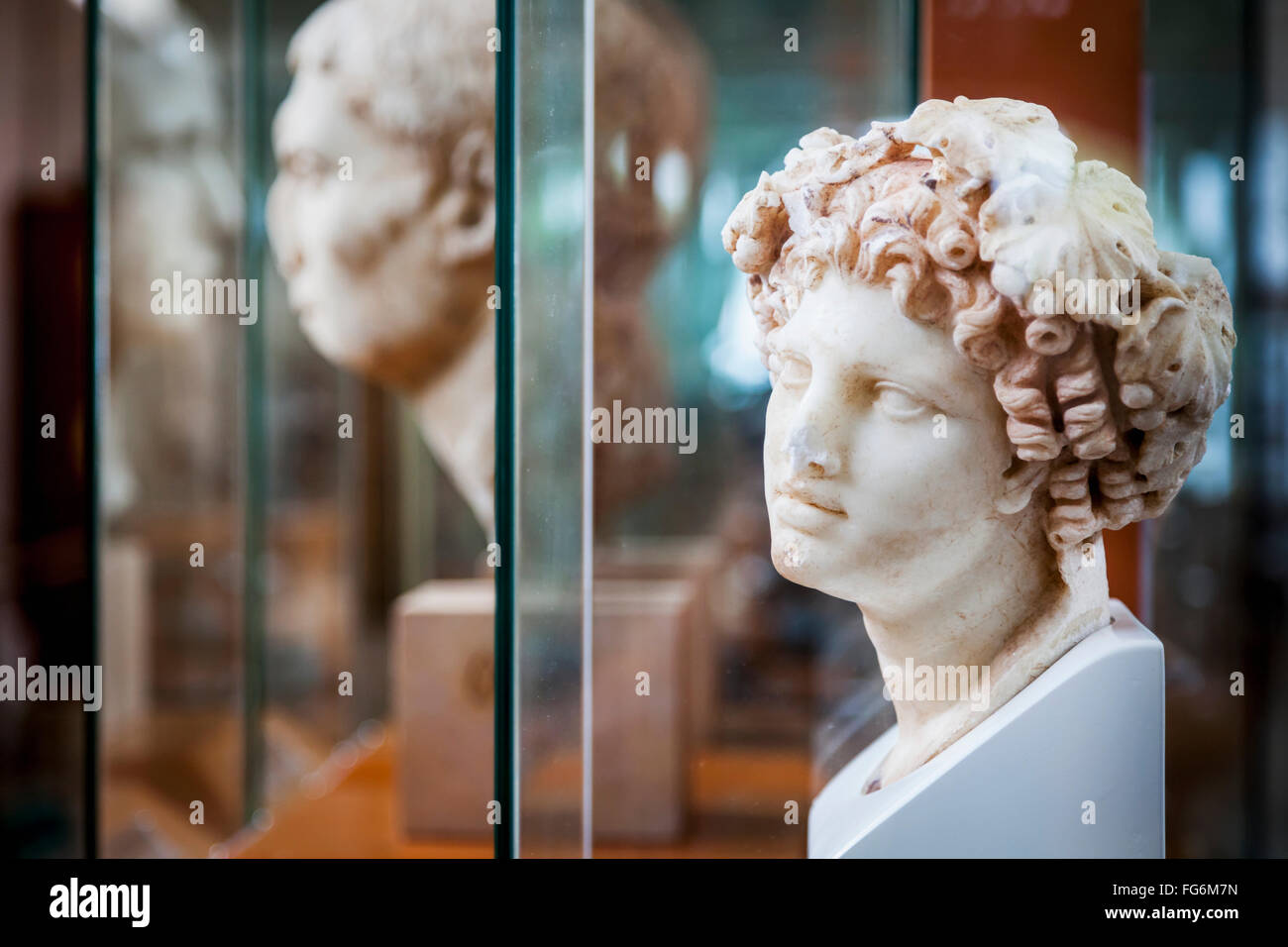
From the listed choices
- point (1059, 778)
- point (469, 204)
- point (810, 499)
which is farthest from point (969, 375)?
point (469, 204)

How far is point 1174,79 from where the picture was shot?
2021 mm

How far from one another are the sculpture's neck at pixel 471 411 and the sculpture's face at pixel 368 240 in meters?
0.05

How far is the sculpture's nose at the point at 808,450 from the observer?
1.03 meters

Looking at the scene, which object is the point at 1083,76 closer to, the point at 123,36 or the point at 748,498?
the point at 748,498

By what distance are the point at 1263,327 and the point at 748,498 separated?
3.99ft

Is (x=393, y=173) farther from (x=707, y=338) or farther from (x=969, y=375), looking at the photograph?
(x=969, y=375)

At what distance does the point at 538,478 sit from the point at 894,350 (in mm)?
380

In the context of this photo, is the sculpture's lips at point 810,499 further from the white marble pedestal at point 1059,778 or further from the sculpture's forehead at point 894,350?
the white marble pedestal at point 1059,778

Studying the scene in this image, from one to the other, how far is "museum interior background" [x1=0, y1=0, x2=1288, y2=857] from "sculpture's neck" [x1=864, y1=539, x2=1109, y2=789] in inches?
13.5

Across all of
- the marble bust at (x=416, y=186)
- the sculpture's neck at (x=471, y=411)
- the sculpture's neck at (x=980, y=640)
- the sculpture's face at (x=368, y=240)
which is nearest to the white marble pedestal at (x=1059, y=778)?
the sculpture's neck at (x=980, y=640)

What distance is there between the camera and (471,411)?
1979mm

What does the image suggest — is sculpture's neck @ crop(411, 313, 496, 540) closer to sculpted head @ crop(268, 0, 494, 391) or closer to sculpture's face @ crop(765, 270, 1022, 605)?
sculpted head @ crop(268, 0, 494, 391)

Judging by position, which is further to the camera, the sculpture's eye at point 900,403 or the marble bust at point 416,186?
the marble bust at point 416,186
